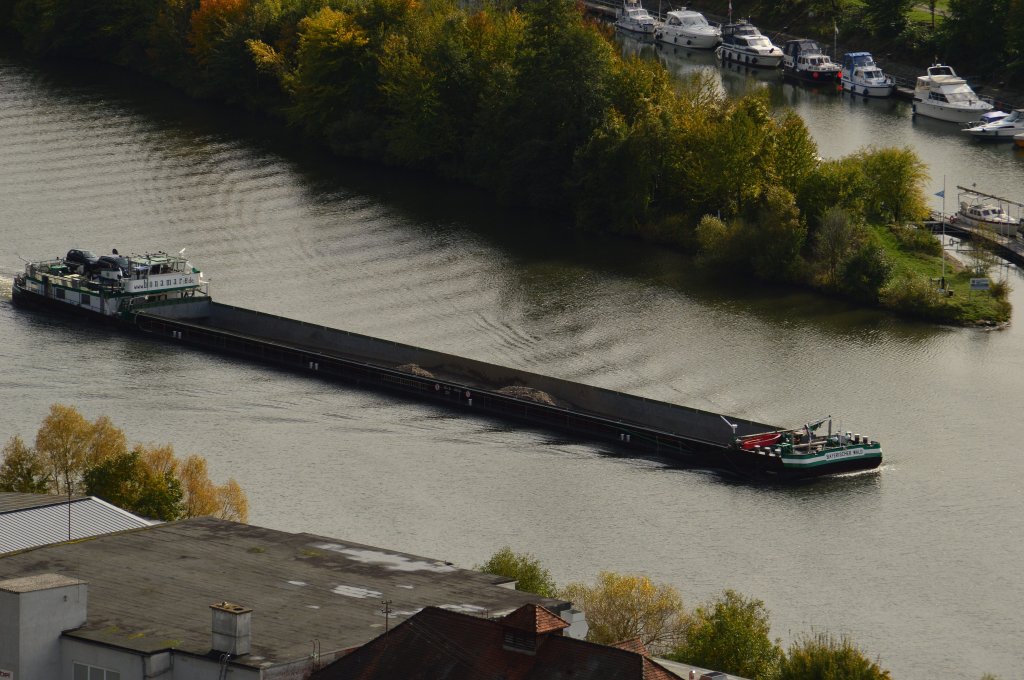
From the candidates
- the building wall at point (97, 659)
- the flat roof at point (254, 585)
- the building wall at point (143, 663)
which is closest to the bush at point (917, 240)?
the flat roof at point (254, 585)

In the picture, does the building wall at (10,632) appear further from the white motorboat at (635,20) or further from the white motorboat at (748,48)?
the white motorboat at (635,20)

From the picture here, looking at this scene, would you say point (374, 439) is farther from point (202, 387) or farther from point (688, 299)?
point (688, 299)

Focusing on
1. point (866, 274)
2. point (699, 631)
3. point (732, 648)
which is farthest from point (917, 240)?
point (732, 648)

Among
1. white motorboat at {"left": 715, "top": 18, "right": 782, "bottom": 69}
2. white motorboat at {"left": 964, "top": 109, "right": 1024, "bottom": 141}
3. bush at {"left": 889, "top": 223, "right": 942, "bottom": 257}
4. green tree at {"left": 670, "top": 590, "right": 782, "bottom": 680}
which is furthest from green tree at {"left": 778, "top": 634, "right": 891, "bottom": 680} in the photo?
white motorboat at {"left": 715, "top": 18, "right": 782, "bottom": 69}

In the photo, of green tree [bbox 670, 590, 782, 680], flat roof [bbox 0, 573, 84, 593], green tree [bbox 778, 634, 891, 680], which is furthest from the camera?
green tree [bbox 670, 590, 782, 680]

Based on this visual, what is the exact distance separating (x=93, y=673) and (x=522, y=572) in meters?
12.8

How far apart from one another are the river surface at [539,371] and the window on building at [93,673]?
1678 centimetres

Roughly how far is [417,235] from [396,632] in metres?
51.3

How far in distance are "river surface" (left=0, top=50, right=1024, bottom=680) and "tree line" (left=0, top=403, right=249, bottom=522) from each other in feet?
9.52

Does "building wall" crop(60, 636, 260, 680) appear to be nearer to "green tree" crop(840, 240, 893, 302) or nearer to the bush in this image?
"green tree" crop(840, 240, 893, 302)

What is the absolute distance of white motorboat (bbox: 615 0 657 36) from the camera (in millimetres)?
135125

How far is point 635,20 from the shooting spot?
446ft

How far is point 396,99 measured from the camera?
4033 inches

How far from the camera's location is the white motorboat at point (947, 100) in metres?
109
